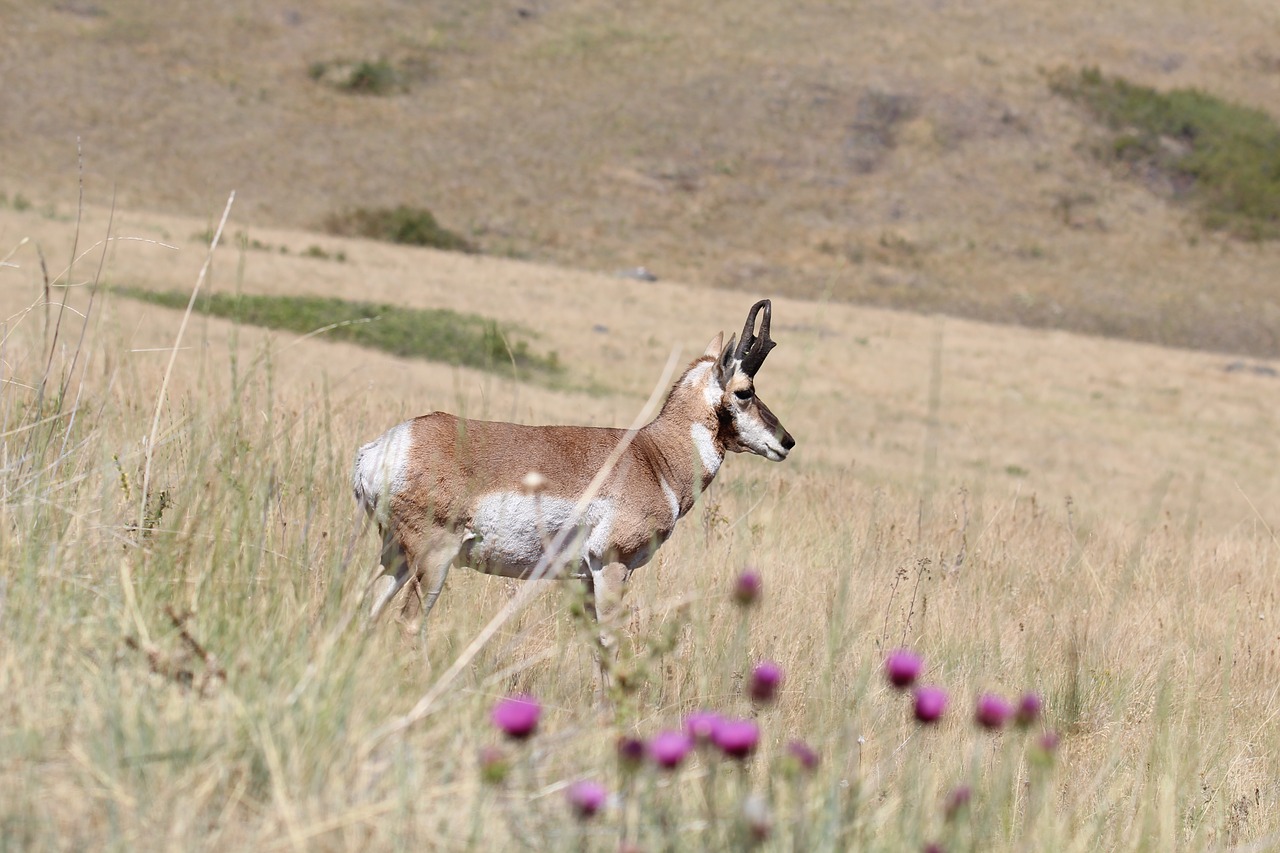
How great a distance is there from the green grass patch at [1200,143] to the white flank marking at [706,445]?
69067mm

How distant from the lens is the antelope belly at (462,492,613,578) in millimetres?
5844

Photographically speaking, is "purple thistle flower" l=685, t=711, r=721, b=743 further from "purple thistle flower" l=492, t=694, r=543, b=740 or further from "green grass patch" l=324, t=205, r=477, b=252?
"green grass patch" l=324, t=205, r=477, b=252

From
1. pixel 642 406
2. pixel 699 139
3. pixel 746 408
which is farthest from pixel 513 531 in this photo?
pixel 699 139

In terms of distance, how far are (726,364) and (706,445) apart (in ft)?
1.50

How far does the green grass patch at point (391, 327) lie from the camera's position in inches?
1088

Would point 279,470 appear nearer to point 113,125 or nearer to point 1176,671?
point 1176,671

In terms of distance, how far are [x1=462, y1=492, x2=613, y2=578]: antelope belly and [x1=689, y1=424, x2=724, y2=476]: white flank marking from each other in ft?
4.03

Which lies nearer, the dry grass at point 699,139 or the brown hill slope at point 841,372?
the brown hill slope at point 841,372

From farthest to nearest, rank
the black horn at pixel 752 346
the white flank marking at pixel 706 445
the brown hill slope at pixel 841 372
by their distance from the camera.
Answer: the brown hill slope at pixel 841 372, the white flank marking at pixel 706 445, the black horn at pixel 752 346

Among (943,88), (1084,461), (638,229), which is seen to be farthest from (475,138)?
(1084,461)

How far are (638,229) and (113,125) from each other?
84.8ft

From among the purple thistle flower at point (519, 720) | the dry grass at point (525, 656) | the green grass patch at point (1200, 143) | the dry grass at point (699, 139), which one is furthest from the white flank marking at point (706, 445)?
the green grass patch at point (1200, 143)

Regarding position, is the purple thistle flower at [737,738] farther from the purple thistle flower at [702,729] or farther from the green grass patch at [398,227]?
the green grass patch at [398,227]

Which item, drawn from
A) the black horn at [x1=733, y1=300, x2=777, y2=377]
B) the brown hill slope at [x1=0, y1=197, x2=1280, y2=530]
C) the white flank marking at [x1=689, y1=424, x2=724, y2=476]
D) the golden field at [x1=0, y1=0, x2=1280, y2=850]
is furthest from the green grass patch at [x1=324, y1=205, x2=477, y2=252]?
the black horn at [x1=733, y1=300, x2=777, y2=377]
